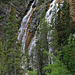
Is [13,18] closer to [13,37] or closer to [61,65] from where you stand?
[13,37]

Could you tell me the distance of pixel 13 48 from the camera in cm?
1580

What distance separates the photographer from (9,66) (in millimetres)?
15977

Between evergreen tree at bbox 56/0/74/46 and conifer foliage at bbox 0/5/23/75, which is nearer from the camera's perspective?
conifer foliage at bbox 0/5/23/75

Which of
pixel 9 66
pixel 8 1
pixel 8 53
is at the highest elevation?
pixel 8 1

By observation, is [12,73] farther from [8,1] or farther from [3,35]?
[8,1]

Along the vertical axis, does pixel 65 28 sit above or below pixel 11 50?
above

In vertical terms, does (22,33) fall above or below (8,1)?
below

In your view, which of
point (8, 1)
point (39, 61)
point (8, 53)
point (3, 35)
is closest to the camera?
point (8, 53)

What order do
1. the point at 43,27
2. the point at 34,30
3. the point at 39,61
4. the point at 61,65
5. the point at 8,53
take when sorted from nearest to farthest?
the point at 61,65 → the point at 8,53 → the point at 39,61 → the point at 43,27 → the point at 34,30

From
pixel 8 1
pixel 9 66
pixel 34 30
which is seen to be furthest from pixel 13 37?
pixel 8 1

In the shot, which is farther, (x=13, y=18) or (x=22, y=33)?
(x=22, y=33)

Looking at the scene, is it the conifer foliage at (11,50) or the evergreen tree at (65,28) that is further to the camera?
the evergreen tree at (65,28)

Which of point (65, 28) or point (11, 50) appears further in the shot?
point (65, 28)

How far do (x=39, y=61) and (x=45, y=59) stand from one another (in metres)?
1.43
